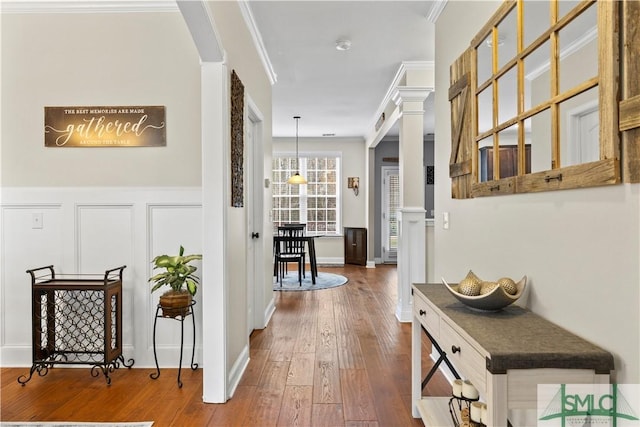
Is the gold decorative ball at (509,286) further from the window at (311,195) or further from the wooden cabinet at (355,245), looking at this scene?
the window at (311,195)

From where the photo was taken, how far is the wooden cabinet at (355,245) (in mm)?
7777

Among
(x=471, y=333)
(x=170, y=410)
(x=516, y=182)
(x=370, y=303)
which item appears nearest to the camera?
(x=471, y=333)

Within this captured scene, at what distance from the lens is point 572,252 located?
131cm

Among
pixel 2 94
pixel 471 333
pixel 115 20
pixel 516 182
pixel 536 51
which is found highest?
pixel 115 20

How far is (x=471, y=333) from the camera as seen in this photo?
1.29 metres

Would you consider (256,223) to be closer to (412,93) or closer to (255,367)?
(255,367)

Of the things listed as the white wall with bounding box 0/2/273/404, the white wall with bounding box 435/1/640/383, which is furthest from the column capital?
the white wall with bounding box 0/2/273/404

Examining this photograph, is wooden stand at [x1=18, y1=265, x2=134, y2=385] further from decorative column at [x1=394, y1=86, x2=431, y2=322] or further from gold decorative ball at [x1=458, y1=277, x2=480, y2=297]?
decorative column at [x1=394, y1=86, x2=431, y2=322]

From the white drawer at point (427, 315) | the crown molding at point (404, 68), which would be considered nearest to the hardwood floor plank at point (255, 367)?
the white drawer at point (427, 315)

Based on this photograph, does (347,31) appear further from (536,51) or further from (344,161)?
(344,161)

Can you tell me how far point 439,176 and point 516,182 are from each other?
1251mm

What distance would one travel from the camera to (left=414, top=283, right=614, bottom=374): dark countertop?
3.62 ft

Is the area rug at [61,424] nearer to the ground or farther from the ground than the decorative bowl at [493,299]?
nearer to the ground

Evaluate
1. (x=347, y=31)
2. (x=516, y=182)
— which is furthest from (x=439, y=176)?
(x=347, y=31)
